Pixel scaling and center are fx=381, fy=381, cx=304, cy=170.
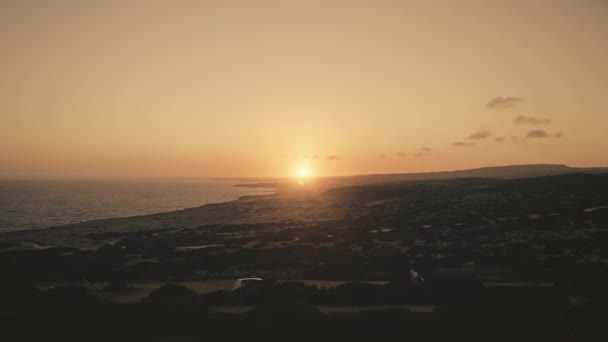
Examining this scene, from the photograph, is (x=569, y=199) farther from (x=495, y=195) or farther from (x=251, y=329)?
(x=251, y=329)

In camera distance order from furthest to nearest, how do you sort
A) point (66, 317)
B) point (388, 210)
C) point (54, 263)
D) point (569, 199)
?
1. point (388, 210)
2. point (569, 199)
3. point (54, 263)
4. point (66, 317)

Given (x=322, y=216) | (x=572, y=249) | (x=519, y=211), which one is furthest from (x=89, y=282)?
(x=519, y=211)

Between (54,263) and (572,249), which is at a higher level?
(572,249)

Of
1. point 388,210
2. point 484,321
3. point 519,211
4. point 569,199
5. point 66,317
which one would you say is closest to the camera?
point 484,321

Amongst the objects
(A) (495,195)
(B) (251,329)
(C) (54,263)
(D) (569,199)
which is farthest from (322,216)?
(B) (251,329)

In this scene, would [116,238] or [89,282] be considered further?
[116,238]

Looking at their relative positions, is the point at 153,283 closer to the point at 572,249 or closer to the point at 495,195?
the point at 572,249
